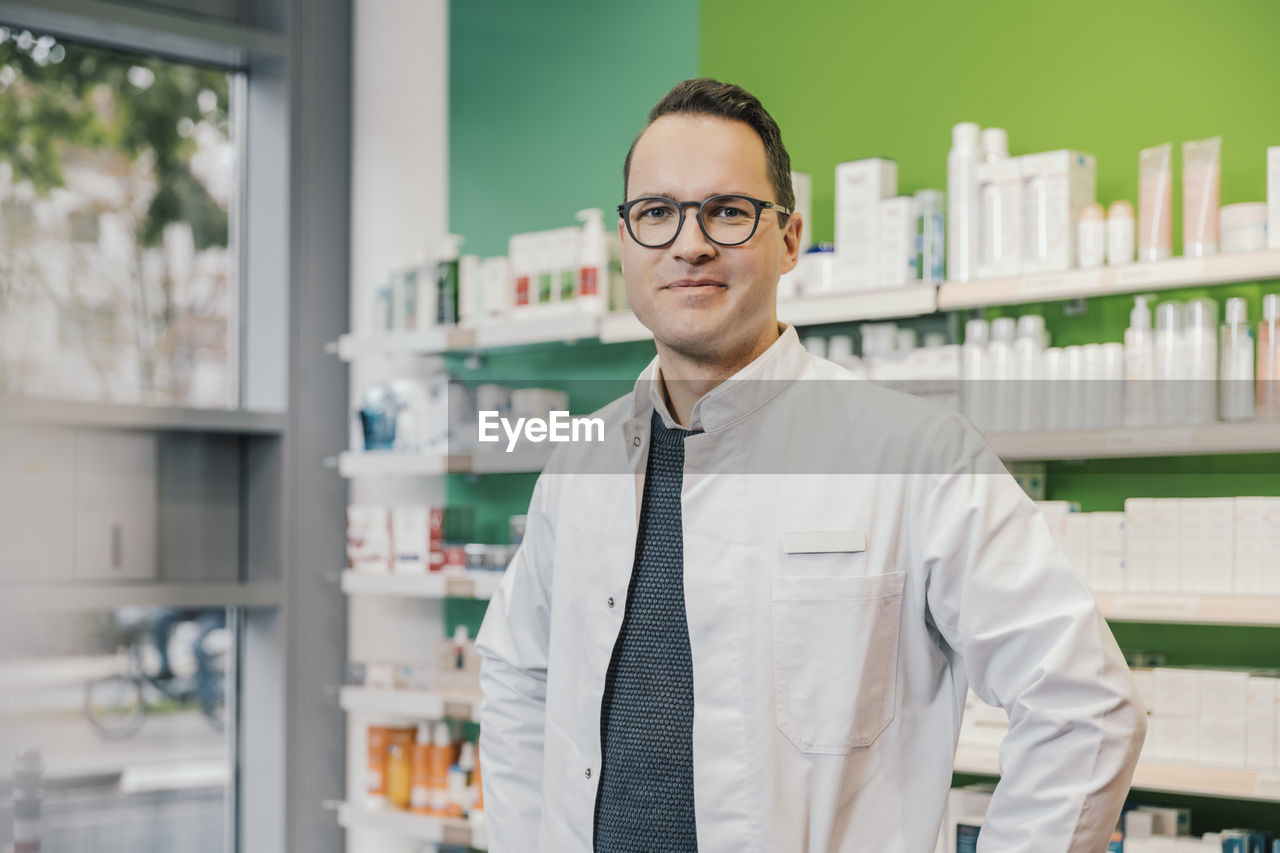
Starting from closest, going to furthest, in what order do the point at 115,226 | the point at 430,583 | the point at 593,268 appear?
the point at 593,268 < the point at 430,583 < the point at 115,226

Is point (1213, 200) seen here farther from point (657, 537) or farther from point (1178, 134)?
point (657, 537)

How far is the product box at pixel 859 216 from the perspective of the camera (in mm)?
3162

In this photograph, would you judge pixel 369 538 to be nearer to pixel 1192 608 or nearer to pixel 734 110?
pixel 1192 608

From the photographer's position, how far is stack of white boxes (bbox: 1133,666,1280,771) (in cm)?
262

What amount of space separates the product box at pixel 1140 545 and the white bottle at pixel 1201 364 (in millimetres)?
215

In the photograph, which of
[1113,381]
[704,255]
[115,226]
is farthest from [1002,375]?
[115,226]

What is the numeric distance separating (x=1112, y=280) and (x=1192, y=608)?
2.30 feet

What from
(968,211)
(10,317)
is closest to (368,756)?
(10,317)

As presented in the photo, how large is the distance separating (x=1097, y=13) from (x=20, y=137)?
3.39 m

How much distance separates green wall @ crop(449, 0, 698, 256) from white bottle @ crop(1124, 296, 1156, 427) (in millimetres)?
1640

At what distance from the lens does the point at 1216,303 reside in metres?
2.91

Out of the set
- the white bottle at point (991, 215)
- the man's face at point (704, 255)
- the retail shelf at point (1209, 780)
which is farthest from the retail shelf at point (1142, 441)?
the man's face at point (704, 255)

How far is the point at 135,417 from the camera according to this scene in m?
4.28

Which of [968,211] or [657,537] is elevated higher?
[968,211]
